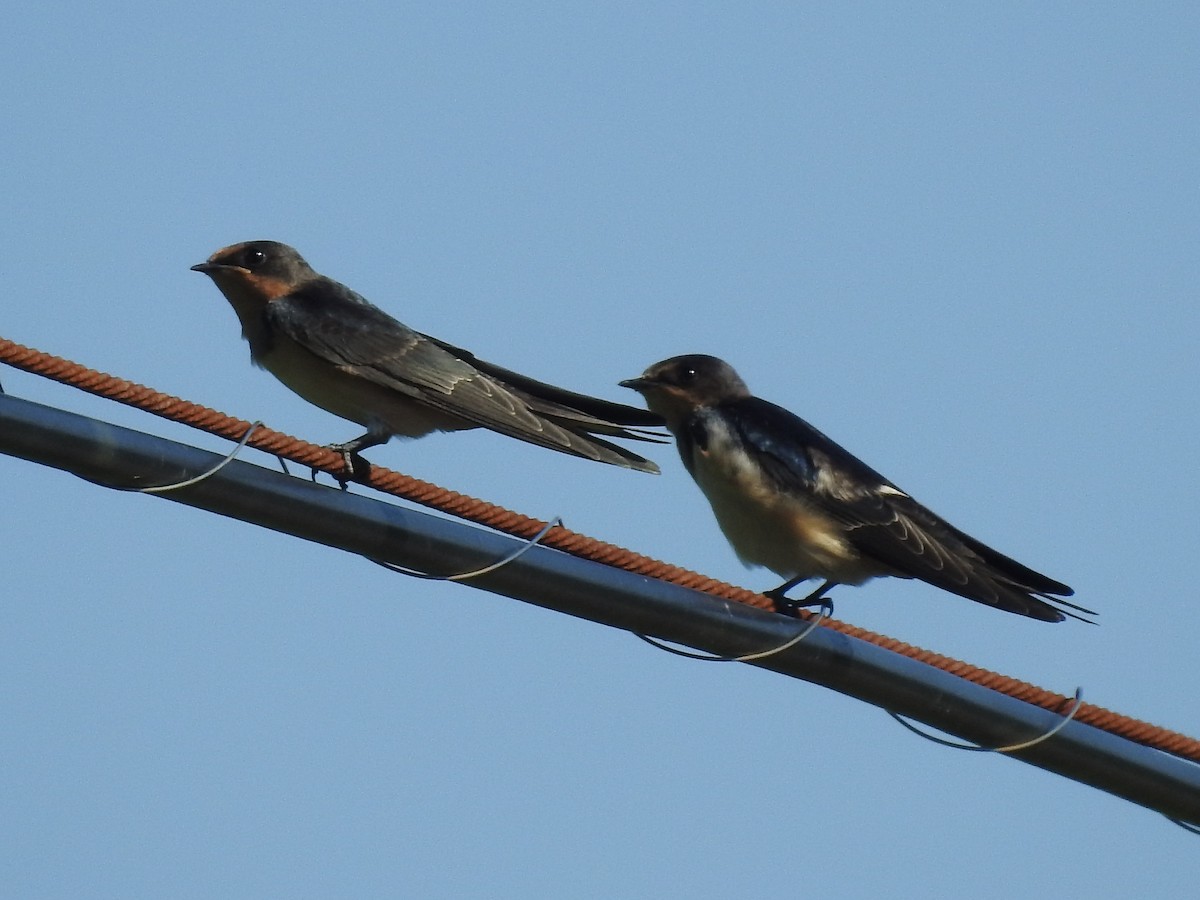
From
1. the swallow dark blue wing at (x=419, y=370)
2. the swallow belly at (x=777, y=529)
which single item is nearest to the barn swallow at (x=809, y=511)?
the swallow belly at (x=777, y=529)

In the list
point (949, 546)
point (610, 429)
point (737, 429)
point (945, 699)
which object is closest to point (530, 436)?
point (610, 429)

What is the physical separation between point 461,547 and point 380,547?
0.20 metres

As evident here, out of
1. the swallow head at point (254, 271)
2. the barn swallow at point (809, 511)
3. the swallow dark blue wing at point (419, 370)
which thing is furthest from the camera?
the swallow head at point (254, 271)

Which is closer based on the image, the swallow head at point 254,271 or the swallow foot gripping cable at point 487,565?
the swallow foot gripping cable at point 487,565

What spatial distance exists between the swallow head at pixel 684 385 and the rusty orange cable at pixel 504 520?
263 cm

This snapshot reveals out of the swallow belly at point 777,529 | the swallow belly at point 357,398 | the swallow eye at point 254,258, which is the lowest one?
the swallow belly at point 777,529

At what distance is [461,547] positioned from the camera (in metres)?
4.33

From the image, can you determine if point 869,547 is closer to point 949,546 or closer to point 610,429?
point 949,546

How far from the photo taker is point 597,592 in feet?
14.6

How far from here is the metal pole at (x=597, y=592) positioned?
3.80m

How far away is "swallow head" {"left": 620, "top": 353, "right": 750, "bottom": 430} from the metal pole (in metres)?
2.85

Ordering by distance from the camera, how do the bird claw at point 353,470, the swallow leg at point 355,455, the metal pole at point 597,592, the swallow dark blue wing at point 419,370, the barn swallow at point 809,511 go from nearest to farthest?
the metal pole at point 597,592, the bird claw at point 353,470, the swallow leg at point 355,455, the swallow dark blue wing at point 419,370, the barn swallow at point 809,511

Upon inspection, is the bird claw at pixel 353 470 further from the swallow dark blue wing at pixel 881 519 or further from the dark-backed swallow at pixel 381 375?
the swallow dark blue wing at pixel 881 519

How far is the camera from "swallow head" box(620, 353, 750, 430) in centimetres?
772
